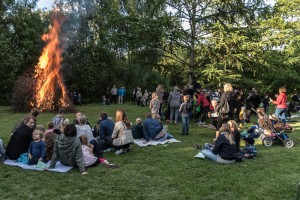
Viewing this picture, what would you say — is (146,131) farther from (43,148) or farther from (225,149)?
(43,148)

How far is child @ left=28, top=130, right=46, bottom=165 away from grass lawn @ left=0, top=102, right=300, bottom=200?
0.37m

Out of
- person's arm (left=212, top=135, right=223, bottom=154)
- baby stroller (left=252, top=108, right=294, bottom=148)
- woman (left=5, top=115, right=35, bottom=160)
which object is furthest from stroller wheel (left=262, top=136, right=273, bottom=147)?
woman (left=5, top=115, right=35, bottom=160)

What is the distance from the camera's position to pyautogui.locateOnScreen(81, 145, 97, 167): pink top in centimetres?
689

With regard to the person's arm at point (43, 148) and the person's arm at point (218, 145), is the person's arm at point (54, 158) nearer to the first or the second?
the person's arm at point (43, 148)

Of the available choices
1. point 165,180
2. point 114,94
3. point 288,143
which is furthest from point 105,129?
point 114,94

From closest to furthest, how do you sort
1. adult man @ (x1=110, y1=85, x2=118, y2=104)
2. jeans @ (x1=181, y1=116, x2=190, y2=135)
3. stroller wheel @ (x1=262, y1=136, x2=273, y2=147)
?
stroller wheel @ (x1=262, y1=136, x2=273, y2=147) < jeans @ (x1=181, y1=116, x2=190, y2=135) < adult man @ (x1=110, y1=85, x2=118, y2=104)

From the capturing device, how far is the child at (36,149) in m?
7.06

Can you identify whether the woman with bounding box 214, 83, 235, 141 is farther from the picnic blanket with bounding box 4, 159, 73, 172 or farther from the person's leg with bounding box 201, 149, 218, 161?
the picnic blanket with bounding box 4, 159, 73, 172

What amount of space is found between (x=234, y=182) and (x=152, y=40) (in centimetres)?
1078

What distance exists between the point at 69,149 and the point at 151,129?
377cm

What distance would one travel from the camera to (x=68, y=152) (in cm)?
672

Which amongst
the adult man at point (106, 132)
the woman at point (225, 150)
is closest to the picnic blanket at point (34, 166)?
the adult man at point (106, 132)

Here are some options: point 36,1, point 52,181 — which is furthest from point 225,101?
point 36,1

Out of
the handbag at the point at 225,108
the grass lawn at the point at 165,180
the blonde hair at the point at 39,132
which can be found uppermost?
the handbag at the point at 225,108
